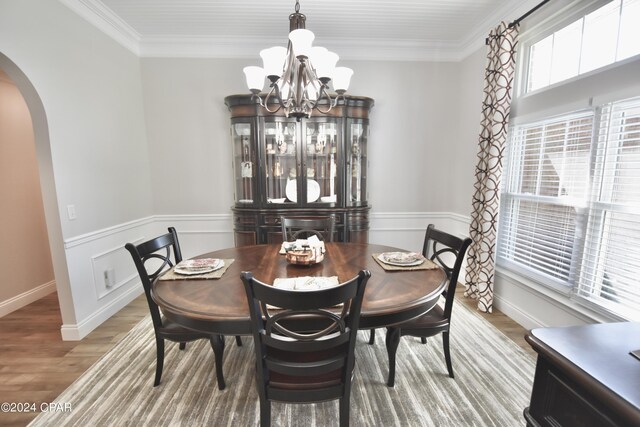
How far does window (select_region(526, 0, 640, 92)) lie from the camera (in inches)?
66.1

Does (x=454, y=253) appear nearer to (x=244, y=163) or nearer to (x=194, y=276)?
(x=194, y=276)

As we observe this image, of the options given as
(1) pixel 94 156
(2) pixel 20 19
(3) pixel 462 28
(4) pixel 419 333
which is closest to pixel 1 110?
(1) pixel 94 156

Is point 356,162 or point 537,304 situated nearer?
point 537,304

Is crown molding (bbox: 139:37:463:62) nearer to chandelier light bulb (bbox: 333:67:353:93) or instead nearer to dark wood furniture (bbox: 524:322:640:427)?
chandelier light bulb (bbox: 333:67:353:93)

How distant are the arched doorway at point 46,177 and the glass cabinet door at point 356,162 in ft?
8.33

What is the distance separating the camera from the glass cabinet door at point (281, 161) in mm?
3057

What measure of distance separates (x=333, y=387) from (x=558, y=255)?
6.69 ft

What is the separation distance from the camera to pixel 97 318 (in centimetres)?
245

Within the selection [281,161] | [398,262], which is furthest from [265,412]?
[281,161]

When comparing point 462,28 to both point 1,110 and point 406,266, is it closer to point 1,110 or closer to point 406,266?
point 406,266

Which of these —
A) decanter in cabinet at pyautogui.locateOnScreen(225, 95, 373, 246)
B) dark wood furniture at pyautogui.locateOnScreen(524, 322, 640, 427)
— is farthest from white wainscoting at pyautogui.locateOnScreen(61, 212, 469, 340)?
dark wood furniture at pyautogui.locateOnScreen(524, 322, 640, 427)

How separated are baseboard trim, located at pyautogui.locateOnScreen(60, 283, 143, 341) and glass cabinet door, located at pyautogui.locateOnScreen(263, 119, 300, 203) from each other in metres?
1.74

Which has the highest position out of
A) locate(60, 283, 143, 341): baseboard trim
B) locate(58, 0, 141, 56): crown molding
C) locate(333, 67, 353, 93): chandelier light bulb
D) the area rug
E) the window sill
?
locate(58, 0, 141, 56): crown molding

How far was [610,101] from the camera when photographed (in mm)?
1726
